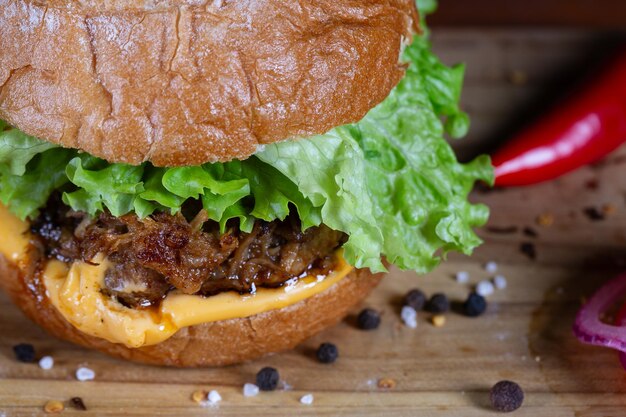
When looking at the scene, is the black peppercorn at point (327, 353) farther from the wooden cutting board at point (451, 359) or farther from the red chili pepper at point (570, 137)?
A: the red chili pepper at point (570, 137)

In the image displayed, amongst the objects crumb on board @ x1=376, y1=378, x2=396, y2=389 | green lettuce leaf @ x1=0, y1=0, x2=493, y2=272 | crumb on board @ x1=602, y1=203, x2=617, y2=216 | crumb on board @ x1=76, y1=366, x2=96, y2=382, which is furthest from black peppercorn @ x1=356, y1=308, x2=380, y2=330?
crumb on board @ x1=602, y1=203, x2=617, y2=216

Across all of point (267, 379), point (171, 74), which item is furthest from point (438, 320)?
point (171, 74)

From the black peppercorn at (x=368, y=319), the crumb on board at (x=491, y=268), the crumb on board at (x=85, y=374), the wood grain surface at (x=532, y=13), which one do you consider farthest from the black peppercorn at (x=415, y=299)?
the wood grain surface at (x=532, y=13)

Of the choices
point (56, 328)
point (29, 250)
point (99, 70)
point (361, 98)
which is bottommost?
point (56, 328)

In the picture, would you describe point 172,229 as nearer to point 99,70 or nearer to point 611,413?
point 99,70

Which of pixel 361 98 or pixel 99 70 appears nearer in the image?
pixel 99 70

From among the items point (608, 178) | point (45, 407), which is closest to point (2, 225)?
point (45, 407)

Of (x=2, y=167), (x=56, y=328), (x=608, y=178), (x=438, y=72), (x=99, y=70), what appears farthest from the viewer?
(x=608, y=178)
